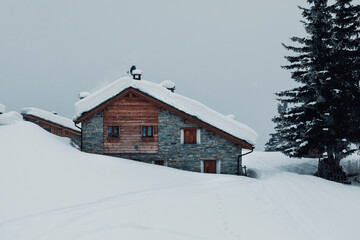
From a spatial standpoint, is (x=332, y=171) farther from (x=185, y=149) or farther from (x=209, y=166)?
(x=185, y=149)

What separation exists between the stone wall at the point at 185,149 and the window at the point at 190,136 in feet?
0.78

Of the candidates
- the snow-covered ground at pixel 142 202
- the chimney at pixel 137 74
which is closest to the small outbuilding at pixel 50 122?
the snow-covered ground at pixel 142 202

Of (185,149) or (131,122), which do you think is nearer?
(185,149)

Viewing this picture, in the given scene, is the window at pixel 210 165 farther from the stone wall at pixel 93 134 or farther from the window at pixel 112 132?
the stone wall at pixel 93 134

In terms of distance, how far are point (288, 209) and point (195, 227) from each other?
4407 millimetres

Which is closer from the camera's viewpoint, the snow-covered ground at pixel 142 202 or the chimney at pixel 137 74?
the snow-covered ground at pixel 142 202

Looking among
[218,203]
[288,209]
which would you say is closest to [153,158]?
[218,203]

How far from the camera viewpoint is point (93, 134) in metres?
16.9

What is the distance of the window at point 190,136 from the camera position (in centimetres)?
1705

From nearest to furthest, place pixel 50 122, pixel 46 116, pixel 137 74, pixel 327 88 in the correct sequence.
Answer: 1. pixel 327 88
2. pixel 137 74
3. pixel 46 116
4. pixel 50 122

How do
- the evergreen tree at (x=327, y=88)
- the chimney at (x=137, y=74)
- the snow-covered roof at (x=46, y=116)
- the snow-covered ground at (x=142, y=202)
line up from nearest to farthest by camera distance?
the snow-covered ground at (x=142, y=202) → the evergreen tree at (x=327, y=88) → the chimney at (x=137, y=74) → the snow-covered roof at (x=46, y=116)

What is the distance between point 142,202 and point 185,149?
8325mm

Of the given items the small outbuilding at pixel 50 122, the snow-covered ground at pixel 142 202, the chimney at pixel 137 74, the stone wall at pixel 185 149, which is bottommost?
the snow-covered ground at pixel 142 202

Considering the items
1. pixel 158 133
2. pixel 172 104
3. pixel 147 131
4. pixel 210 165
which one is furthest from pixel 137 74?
pixel 210 165
